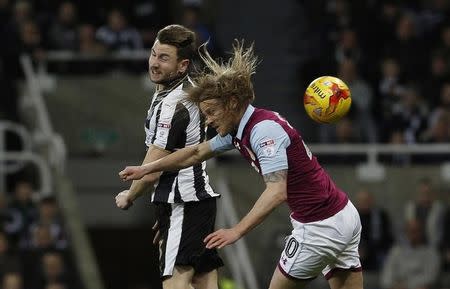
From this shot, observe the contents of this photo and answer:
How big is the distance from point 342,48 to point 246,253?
12.9ft

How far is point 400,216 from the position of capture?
1683 cm

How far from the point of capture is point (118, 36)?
1839 centimetres

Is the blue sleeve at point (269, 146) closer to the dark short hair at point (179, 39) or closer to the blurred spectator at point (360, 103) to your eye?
the dark short hair at point (179, 39)

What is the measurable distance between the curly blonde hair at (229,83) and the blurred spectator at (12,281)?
5979 millimetres

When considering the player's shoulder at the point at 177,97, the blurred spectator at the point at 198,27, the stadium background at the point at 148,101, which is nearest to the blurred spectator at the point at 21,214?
the stadium background at the point at 148,101

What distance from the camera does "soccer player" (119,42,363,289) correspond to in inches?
327

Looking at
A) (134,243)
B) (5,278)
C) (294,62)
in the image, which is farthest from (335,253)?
(294,62)

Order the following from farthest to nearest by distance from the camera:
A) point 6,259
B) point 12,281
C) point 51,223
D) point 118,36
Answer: point 118,36 < point 51,223 < point 6,259 < point 12,281

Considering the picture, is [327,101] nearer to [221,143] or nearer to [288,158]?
[288,158]

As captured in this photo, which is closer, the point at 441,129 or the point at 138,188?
the point at 138,188

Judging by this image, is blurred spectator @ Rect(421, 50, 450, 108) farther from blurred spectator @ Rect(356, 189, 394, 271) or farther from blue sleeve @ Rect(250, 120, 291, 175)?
blue sleeve @ Rect(250, 120, 291, 175)

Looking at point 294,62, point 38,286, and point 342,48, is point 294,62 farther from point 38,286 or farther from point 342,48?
point 38,286

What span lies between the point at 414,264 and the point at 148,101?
438cm

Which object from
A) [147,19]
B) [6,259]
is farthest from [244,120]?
[147,19]
